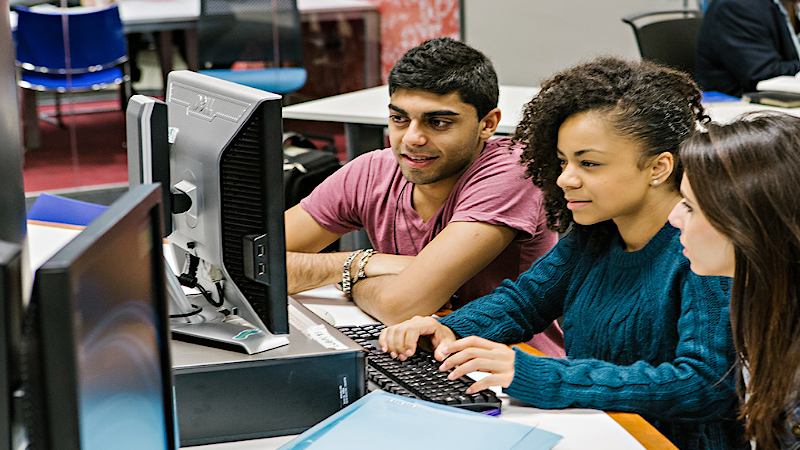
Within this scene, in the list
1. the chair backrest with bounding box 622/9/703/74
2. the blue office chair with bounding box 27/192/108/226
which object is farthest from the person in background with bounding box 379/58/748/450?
the chair backrest with bounding box 622/9/703/74

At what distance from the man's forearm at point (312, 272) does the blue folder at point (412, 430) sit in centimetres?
68

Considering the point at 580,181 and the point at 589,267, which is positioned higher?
the point at 580,181

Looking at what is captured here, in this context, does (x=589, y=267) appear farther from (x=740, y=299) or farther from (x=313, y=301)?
(x=313, y=301)

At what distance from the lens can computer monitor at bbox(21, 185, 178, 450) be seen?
564 mm

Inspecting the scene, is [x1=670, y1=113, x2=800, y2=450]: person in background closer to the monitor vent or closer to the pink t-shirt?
the monitor vent

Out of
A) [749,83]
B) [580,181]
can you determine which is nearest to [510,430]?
[580,181]

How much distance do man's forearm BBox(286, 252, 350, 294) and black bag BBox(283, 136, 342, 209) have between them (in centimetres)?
105

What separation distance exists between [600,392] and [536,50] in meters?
4.03

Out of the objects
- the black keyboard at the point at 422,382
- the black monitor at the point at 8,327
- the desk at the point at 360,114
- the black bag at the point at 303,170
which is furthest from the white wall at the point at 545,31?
the black monitor at the point at 8,327

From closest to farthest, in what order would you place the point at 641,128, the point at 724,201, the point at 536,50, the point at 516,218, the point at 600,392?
the point at 724,201, the point at 600,392, the point at 641,128, the point at 516,218, the point at 536,50

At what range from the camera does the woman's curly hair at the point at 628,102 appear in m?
1.45

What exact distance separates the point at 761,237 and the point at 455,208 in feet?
2.81

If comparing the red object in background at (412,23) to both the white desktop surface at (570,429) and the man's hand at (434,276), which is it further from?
the white desktop surface at (570,429)

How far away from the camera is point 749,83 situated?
387cm
